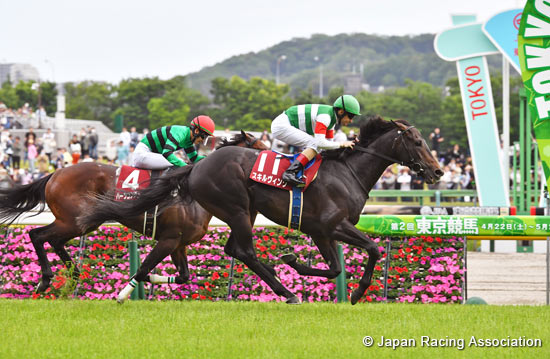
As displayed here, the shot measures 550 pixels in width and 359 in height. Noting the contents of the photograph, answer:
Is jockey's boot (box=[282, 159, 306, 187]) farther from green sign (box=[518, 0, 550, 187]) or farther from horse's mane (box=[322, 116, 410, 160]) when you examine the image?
green sign (box=[518, 0, 550, 187])

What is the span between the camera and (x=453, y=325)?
6.10 meters

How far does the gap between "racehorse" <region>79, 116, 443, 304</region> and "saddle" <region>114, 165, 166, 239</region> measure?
291mm

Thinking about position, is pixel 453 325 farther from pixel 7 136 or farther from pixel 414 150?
pixel 7 136

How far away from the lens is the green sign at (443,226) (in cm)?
836

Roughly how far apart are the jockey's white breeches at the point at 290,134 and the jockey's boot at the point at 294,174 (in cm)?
25

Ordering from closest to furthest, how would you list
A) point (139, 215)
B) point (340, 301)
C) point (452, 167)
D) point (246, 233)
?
point (246, 233), point (139, 215), point (340, 301), point (452, 167)

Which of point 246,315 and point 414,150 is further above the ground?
point 414,150

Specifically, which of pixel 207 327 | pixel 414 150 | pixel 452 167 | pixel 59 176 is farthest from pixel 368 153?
pixel 452 167

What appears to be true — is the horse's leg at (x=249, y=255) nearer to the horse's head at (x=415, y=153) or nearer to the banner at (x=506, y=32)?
the horse's head at (x=415, y=153)

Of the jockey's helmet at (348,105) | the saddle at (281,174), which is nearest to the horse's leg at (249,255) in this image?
the saddle at (281,174)

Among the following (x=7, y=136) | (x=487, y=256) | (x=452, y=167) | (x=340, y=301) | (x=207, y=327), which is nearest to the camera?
(x=207, y=327)

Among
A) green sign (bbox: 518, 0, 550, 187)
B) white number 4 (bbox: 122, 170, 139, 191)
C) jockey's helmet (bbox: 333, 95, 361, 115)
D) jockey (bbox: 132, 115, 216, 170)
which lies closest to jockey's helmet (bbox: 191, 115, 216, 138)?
jockey (bbox: 132, 115, 216, 170)

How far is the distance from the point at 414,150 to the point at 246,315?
6.91 feet

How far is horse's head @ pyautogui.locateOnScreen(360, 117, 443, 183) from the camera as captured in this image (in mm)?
6961
